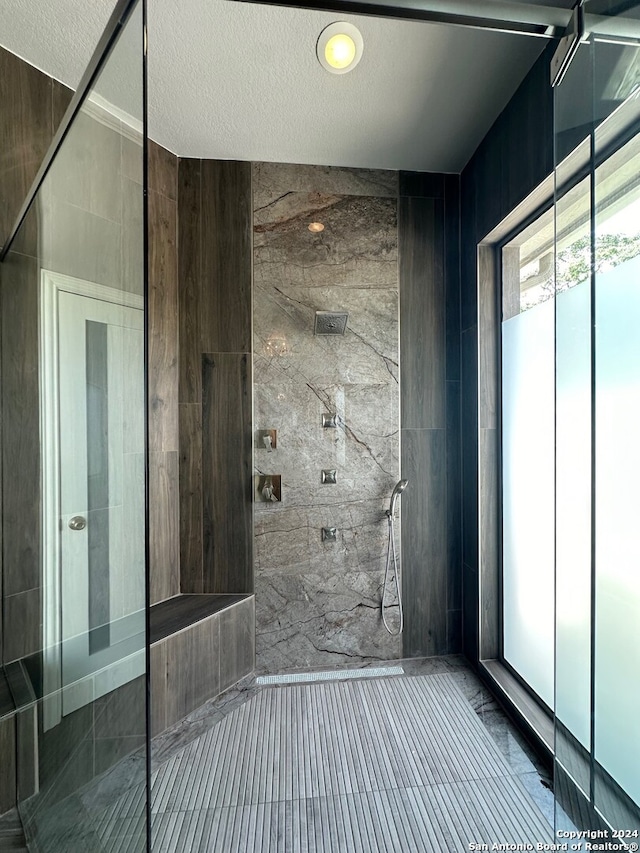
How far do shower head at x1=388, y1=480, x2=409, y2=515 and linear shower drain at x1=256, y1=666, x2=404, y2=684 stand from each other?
0.80 meters

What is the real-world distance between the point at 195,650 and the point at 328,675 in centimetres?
70

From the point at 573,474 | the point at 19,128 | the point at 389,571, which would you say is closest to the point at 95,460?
the point at 573,474

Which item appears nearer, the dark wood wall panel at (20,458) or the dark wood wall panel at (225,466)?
the dark wood wall panel at (20,458)

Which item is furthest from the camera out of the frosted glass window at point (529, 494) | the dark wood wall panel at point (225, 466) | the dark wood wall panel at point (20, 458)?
the dark wood wall panel at point (225, 466)

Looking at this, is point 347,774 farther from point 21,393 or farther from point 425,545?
point 21,393

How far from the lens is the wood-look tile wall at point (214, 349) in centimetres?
225

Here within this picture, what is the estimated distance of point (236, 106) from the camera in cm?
187

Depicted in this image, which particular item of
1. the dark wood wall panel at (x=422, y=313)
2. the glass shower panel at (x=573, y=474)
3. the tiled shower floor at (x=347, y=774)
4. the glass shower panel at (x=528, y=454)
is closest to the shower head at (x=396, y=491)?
the dark wood wall panel at (x=422, y=313)

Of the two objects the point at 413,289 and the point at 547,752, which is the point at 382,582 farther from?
the point at 413,289

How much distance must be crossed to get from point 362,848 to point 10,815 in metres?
0.96

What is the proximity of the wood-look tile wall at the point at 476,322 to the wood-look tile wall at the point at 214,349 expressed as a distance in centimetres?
113

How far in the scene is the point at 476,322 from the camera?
2139mm

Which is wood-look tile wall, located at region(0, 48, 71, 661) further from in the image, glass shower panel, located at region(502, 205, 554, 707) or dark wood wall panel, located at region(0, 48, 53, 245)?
glass shower panel, located at region(502, 205, 554, 707)

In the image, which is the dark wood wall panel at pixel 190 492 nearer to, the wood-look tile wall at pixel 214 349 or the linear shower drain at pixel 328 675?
the wood-look tile wall at pixel 214 349
